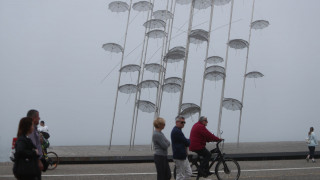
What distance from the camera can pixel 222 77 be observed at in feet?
79.3

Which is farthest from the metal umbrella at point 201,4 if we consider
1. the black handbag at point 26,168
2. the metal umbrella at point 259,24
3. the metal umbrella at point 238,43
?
the black handbag at point 26,168

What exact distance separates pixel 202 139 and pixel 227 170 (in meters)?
1.16

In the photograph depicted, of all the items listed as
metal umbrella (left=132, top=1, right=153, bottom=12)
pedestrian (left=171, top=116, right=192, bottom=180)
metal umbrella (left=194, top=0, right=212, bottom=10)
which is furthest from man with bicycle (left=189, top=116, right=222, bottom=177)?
metal umbrella (left=132, top=1, right=153, bottom=12)

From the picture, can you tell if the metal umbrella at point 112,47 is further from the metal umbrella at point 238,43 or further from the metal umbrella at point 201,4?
the metal umbrella at point 238,43

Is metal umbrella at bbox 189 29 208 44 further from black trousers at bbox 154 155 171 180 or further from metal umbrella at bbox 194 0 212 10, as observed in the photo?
black trousers at bbox 154 155 171 180

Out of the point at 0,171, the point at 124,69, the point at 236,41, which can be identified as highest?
the point at 236,41

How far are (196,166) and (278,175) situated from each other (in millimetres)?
3426

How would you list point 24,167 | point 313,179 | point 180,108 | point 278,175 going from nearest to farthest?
point 24,167
point 313,179
point 278,175
point 180,108

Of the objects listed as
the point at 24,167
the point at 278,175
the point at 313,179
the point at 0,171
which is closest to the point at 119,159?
the point at 0,171

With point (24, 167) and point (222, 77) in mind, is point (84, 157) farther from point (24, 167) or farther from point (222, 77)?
point (24, 167)

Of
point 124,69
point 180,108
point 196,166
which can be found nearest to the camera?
point 196,166

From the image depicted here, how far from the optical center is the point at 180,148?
30.6 feet

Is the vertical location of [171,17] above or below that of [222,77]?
above

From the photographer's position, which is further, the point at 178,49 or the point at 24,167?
the point at 178,49
